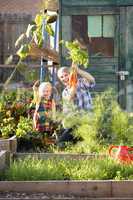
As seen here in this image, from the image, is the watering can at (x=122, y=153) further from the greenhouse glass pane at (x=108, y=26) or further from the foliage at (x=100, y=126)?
the greenhouse glass pane at (x=108, y=26)

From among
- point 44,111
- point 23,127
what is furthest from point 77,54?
point 23,127

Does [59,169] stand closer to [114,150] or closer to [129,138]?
[114,150]

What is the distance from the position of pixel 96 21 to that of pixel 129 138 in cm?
329

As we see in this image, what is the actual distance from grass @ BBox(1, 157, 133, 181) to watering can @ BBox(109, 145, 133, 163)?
7.1 inches

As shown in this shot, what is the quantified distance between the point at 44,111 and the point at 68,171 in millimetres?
2992

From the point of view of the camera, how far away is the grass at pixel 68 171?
842 cm

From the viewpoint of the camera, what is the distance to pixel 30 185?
8086 mm

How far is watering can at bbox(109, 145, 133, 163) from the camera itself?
9094 mm

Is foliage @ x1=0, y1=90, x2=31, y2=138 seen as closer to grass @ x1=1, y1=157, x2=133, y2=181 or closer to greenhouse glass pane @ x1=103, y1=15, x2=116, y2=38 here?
greenhouse glass pane @ x1=103, y1=15, x2=116, y2=38

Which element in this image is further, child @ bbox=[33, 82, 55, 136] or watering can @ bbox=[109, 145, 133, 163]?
child @ bbox=[33, 82, 55, 136]

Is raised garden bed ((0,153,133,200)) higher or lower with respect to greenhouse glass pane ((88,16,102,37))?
lower

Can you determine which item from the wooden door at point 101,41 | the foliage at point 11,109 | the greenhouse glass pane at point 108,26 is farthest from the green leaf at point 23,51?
the greenhouse glass pane at point 108,26

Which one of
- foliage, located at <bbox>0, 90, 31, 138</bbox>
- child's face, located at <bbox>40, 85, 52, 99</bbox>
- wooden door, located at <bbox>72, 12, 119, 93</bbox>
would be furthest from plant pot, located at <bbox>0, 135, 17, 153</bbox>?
wooden door, located at <bbox>72, 12, 119, 93</bbox>

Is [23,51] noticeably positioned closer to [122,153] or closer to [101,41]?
[101,41]
